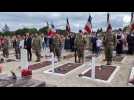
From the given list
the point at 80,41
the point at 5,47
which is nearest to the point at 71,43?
the point at 5,47

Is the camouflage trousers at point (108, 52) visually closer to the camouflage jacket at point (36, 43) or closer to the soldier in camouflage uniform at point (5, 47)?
the camouflage jacket at point (36, 43)

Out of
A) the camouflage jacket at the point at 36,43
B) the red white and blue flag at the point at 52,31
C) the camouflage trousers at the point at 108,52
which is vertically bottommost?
the camouflage trousers at the point at 108,52

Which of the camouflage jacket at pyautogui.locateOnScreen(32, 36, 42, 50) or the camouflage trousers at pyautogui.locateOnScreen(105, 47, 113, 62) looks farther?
the camouflage jacket at pyautogui.locateOnScreen(32, 36, 42, 50)

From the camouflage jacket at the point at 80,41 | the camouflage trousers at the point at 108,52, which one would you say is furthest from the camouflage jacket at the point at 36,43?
the camouflage trousers at the point at 108,52

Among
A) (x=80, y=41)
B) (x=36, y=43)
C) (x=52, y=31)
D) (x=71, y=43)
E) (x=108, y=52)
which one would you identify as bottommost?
(x=108, y=52)

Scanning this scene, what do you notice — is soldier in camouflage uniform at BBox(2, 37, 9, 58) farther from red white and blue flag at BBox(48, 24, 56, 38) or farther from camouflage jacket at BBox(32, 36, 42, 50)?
camouflage jacket at BBox(32, 36, 42, 50)

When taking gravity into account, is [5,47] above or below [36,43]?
below

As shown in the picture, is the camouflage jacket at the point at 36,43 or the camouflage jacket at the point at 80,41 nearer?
the camouflage jacket at the point at 80,41

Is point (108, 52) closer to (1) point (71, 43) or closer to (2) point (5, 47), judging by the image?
(2) point (5, 47)

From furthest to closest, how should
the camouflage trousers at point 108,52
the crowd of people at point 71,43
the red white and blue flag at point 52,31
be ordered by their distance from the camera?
the red white and blue flag at point 52,31 → the crowd of people at point 71,43 → the camouflage trousers at point 108,52

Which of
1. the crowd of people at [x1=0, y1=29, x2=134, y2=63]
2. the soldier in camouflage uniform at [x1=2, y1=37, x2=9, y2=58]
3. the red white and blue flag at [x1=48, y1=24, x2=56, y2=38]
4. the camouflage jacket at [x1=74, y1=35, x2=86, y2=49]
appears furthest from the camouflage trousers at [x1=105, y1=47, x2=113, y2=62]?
the soldier in camouflage uniform at [x1=2, y1=37, x2=9, y2=58]

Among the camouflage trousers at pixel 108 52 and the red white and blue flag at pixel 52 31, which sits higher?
the red white and blue flag at pixel 52 31
